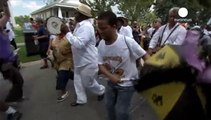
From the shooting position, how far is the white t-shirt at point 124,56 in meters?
4.43

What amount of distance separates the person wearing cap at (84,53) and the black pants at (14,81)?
1.01 meters

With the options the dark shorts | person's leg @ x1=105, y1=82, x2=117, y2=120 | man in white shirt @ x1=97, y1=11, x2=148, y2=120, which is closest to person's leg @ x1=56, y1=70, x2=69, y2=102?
person's leg @ x1=105, y1=82, x2=117, y2=120

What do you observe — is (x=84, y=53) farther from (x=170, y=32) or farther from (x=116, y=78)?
(x=116, y=78)

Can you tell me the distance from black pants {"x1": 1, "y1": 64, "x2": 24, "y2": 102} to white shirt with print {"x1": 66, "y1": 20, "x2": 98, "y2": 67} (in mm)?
1018

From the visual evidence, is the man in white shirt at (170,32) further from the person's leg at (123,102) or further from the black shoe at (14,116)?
the black shoe at (14,116)

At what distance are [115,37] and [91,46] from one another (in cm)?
264

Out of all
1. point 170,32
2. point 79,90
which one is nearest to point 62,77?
point 79,90

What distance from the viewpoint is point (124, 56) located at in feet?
14.5

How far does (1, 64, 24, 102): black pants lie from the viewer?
6.96 m

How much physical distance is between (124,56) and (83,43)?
2.34 metres

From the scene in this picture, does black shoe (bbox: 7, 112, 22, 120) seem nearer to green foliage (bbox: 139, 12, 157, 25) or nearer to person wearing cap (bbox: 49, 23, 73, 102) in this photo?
person wearing cap (bbox: 49, 23, 73, 102)

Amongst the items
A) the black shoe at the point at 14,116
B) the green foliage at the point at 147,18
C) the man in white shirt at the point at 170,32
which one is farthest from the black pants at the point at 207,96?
the green foliage at the point at 147,18

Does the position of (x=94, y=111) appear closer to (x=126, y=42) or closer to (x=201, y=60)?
(x=126, y=42)

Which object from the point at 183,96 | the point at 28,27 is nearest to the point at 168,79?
the point at 183,96
